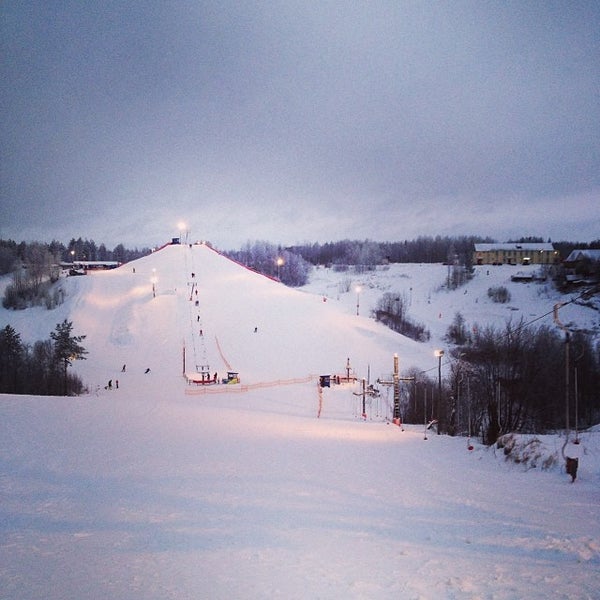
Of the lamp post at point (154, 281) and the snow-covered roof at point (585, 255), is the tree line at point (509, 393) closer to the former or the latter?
the lamp post at point (154, 281)

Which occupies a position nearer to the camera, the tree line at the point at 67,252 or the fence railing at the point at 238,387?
the fence railing at the point at 238,387

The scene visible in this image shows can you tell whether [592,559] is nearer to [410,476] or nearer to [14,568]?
[410,476]

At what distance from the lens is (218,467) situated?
12.0 m

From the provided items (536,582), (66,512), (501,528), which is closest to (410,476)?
(501,528)

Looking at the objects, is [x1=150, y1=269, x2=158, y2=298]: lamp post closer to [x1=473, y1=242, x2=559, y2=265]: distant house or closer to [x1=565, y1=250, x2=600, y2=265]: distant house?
[x1=565, y1=250, x2=600, y2=265]: distant house

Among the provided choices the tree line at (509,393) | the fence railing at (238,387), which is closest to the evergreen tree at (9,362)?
the fence railing at (238,387)

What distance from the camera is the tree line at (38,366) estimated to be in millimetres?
37750

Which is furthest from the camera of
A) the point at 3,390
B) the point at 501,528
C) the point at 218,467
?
the point at 3,390

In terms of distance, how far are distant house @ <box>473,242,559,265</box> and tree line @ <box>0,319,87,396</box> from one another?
111 metres

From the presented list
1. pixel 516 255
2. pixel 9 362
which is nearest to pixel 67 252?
pixel 9 362

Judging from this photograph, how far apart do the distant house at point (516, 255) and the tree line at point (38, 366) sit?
11091cm

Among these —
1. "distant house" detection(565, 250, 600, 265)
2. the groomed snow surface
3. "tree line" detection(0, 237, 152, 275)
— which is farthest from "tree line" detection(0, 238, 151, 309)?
"distant house" detection(565, 250, 600, 265)

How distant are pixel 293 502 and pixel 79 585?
4562 millimetres

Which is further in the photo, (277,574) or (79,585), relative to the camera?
(277,574)
